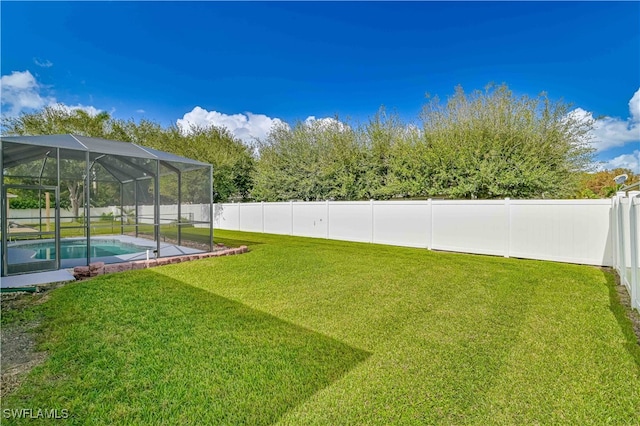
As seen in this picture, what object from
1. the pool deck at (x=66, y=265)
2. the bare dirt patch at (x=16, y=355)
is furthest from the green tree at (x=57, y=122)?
the bare dirt patch at (x=16, y=355)

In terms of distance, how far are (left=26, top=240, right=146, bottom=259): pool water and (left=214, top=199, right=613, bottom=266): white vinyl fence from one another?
687 centimetres

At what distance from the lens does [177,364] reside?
2.80 metres

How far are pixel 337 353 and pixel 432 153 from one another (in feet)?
33.2

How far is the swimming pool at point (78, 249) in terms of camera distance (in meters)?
6.98

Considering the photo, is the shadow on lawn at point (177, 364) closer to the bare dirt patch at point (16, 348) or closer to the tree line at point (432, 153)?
the bare dirt patch at point (16, 348)

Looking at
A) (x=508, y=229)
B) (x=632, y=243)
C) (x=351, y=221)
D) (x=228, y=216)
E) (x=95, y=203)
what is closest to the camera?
(x=632, y=243)

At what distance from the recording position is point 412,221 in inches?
402

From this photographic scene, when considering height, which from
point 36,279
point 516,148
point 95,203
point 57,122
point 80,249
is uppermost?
point 57,122

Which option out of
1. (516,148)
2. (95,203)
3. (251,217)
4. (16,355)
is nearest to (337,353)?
(16,355)

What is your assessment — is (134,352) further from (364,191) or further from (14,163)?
(364,191)

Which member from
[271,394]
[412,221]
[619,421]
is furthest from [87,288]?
[412,221]

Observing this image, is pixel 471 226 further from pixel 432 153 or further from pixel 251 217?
pixel 251 217

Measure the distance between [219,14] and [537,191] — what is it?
12972 millimetres

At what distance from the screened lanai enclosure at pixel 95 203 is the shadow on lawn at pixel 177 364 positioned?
131 inches
